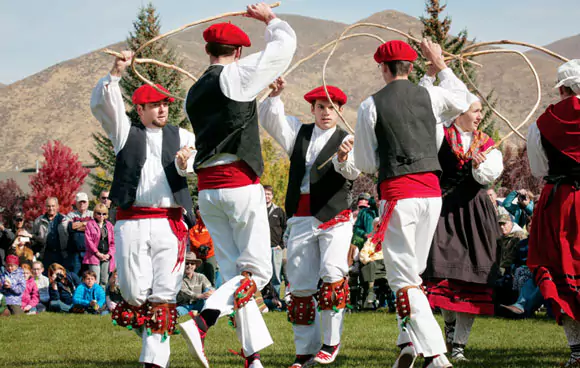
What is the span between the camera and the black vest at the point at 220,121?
15.2 ft

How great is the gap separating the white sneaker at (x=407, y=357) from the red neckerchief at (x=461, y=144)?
1.79 metres

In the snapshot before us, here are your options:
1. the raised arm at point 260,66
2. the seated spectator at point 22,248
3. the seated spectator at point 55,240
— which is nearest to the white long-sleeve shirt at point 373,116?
the raised arm at point 260,66

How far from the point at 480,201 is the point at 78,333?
489cm

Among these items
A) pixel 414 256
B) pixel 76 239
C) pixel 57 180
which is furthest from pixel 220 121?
pixel 57 180

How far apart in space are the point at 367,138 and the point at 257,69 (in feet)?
2.78

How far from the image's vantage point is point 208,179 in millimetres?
4770

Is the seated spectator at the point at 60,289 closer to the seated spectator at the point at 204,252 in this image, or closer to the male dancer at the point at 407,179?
the seated spectator at the point at 204,252

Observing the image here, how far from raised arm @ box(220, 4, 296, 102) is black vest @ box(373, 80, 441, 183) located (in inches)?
26.2

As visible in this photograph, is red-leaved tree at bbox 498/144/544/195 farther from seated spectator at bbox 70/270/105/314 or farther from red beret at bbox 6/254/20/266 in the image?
red beret at bbox 6/254/20/266

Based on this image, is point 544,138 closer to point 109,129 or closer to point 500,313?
→ point 109,129

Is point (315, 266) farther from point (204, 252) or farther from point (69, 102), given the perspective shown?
point (69, 102)

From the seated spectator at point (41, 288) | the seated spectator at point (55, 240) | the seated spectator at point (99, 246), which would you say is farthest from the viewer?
the seated spectator at point (55, 240)

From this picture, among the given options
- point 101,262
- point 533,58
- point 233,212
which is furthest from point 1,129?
point 533,58

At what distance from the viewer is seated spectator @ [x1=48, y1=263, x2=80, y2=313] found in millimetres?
11164
